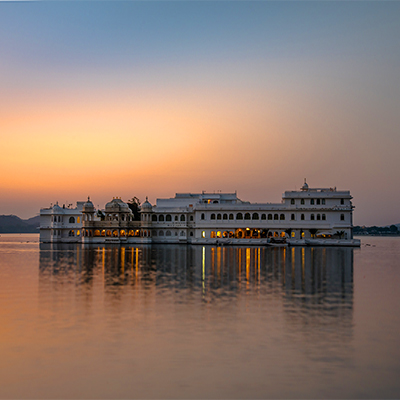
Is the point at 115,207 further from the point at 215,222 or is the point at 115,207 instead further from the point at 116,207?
the point at 215,222

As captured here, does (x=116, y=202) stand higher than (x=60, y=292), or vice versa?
(x=116, y=202)

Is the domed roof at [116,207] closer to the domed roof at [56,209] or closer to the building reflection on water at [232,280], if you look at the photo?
the domed roof at [56,209]

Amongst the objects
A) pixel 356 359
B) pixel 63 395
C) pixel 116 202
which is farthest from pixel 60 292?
pixel 116 202

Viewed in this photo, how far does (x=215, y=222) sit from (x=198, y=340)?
77442mm

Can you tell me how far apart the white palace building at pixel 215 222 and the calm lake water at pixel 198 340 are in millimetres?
61250

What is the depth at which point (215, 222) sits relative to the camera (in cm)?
9131

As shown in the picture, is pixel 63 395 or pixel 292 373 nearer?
pixel 63 395

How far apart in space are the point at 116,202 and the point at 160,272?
62.7 m

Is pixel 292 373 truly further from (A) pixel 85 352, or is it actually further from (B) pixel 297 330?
(A) pixel 85 352

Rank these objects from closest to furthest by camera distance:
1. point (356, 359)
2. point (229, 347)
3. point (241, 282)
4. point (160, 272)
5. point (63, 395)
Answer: point (63, 395), point (356, 359), point (229, 347), point (241, 282), point (160, 272)

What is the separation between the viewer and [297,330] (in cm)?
1511

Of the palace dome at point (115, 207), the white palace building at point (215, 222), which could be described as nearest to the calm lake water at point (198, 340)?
the white palace building at point (215, 222)

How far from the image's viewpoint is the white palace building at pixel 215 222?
88.6 meters

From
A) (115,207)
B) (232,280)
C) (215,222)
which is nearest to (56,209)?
(115,207)
